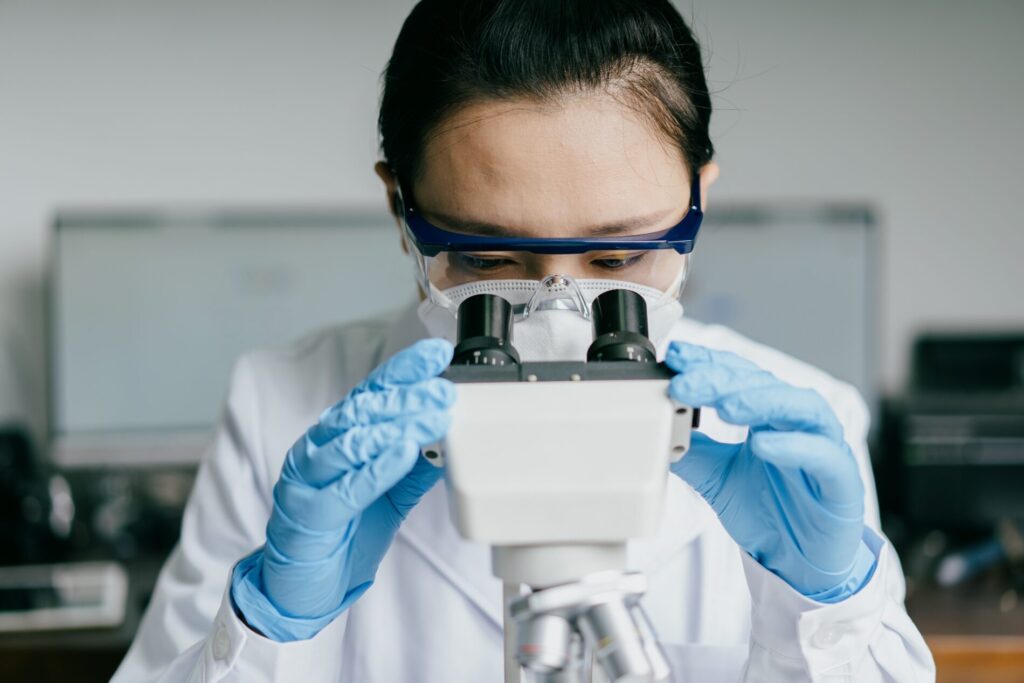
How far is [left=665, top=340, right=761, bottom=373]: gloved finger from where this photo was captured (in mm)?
722

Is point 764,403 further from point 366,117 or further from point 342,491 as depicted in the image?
point 366,117

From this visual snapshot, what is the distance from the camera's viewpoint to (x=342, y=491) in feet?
2.46

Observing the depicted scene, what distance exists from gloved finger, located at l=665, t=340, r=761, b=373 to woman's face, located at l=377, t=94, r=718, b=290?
185 mm

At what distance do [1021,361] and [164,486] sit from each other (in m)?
1.99

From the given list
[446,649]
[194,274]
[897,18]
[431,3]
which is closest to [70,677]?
[194,274]

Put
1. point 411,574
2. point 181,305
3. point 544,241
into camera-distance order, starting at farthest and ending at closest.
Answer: point 181,305 < point 411,574 < point 544,241

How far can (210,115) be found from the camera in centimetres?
226

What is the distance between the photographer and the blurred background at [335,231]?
213 centimetres

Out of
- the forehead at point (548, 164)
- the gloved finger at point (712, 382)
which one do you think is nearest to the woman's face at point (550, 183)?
the forehead at point (548, 164)

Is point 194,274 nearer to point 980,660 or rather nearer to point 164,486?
point 164,486

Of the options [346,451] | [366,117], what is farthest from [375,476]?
[366,117]

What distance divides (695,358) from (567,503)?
0.17 meters

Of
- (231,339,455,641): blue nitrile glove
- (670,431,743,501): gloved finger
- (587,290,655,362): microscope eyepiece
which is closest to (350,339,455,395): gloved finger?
(231,339,455,641): blue nitrile glove

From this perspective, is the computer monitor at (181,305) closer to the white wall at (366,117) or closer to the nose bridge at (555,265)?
the white wall at (366,117)
